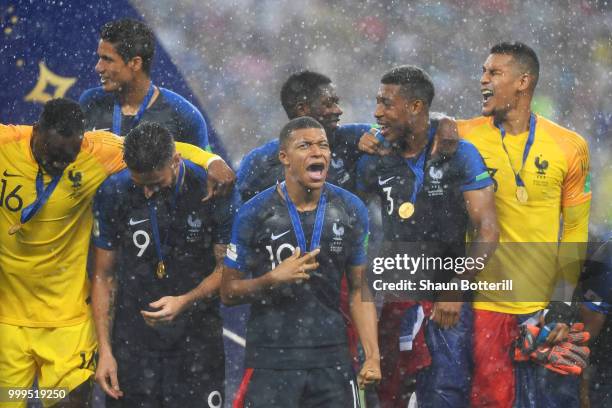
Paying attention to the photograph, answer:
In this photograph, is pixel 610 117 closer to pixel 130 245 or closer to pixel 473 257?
pixel 473 257

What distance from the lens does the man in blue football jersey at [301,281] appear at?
4.36m

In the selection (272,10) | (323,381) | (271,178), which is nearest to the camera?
(323,381)

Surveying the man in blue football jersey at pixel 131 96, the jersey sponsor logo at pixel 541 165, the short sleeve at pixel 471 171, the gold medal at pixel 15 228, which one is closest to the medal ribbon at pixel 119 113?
the man in blue football jersey at pixel 131 96

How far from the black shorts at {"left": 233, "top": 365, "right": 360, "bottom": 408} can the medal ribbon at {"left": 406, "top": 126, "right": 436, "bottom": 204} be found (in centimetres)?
87

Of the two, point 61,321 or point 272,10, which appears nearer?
Answer: point 61,321

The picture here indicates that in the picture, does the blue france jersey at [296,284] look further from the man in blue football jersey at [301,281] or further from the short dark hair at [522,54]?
the short dark hair at [522,54]

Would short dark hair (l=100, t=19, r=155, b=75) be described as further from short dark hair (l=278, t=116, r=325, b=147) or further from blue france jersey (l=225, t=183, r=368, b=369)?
blue france jersey (l=225, t=183, r=368, b=369)

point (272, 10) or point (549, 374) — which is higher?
point (272, 10)

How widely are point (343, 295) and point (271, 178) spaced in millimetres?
614

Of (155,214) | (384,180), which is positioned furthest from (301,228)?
(155,214)

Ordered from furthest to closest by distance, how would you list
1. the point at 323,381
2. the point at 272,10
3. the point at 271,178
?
the point at 272,10 < the point at 271,178 < the point at 323,381

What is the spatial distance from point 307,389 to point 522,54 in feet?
5.98

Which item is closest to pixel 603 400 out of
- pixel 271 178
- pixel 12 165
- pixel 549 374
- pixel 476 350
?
pixel 549 374

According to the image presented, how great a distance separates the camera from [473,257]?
4777 millimetres
